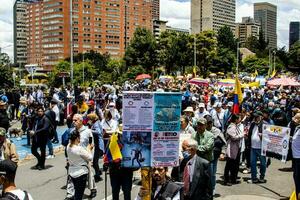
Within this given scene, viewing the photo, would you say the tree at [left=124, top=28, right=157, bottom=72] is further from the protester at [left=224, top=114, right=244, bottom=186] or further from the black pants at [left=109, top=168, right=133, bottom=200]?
the black pants at [left=109, top=168, right=133, bottom=200]

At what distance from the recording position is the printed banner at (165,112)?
6.85 m

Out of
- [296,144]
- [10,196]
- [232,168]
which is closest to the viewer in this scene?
[10,196]

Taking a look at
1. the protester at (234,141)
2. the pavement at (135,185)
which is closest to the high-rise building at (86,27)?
the pavement at (135,185)

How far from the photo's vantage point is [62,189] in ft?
34.2

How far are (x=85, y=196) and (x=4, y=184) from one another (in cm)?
541

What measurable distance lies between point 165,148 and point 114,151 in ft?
3.91

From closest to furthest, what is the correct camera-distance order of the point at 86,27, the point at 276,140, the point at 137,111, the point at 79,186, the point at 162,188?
the point at 162,188 → the point at 137,111 → the point at 79,186 → the point at 276,140 → the point at 86,27

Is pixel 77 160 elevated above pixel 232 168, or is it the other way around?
pixel 77 160

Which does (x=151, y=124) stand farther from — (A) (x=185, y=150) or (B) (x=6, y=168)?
(B) (x=6, y=168)

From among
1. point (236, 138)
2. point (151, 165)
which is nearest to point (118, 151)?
point (151, 165)

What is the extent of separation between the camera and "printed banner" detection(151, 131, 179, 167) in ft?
22.3

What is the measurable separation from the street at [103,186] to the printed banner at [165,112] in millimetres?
3488

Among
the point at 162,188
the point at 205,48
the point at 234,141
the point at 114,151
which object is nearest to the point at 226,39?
the point at 205,48

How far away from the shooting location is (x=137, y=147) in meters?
6.93
